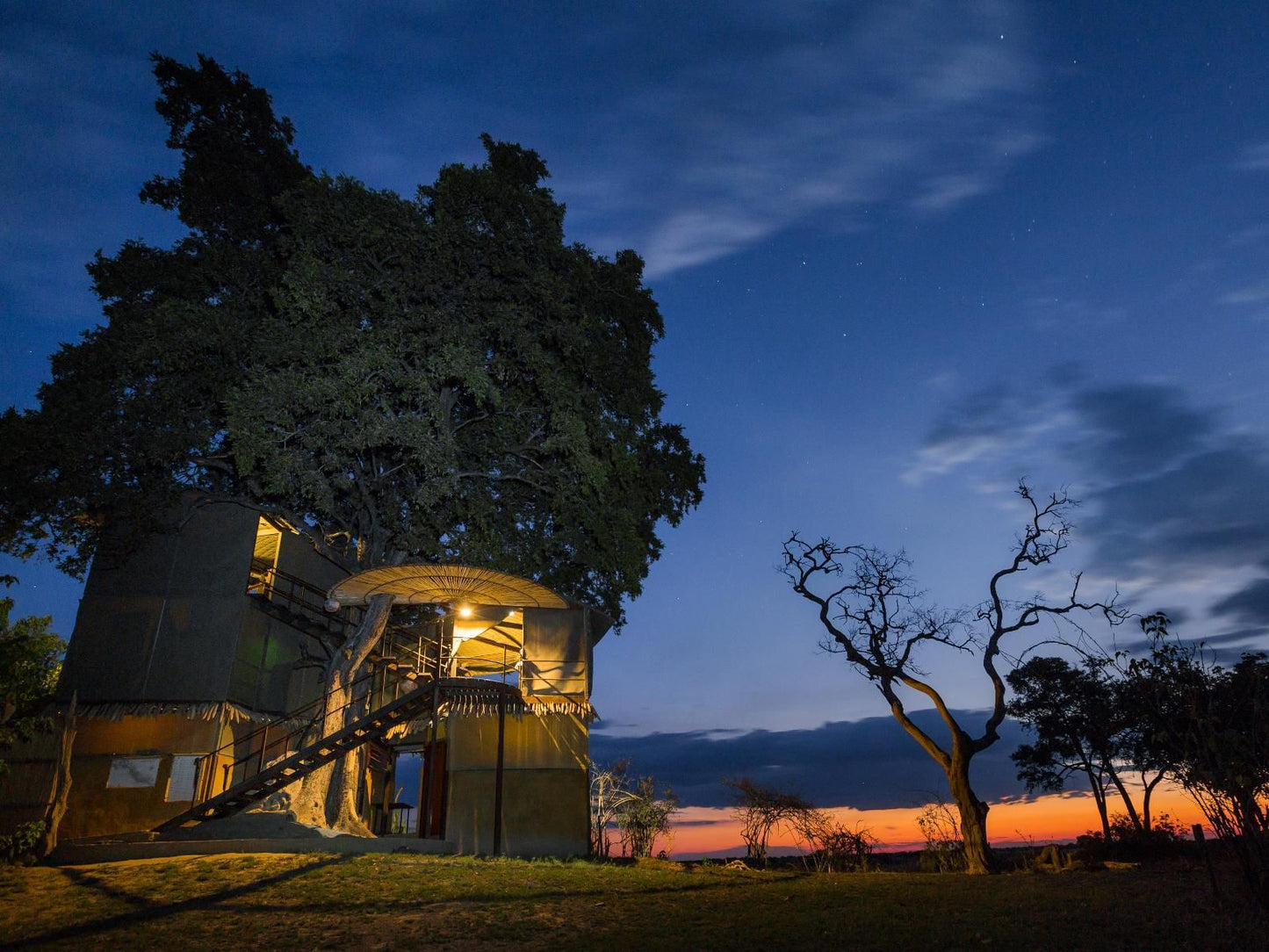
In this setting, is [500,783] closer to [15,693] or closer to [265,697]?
[265,697]

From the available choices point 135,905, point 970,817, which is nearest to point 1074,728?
point 970,817

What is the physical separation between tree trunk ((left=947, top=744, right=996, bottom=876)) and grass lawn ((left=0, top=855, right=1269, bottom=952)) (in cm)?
269

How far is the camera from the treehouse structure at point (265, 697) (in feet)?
60.8

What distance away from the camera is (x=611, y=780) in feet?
69.1

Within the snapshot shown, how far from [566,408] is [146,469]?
11304 millimetres

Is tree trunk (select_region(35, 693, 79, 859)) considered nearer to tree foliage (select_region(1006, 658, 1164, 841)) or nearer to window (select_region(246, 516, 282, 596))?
window (select_region(246, 516, 282, 596))

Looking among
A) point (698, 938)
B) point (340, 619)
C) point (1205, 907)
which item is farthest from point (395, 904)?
point (340, 619)

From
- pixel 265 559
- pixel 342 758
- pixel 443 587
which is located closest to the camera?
pixel 443 587

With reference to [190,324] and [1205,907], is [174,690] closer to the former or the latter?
[190,324]

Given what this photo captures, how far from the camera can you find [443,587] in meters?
18.1

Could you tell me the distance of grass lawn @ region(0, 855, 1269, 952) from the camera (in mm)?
9203

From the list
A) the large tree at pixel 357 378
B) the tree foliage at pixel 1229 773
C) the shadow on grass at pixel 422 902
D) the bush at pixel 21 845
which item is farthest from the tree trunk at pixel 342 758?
the tree foliage at pixel 1229 773

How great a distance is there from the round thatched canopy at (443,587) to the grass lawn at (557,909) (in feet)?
18.1

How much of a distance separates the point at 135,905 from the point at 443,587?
8421 mm
